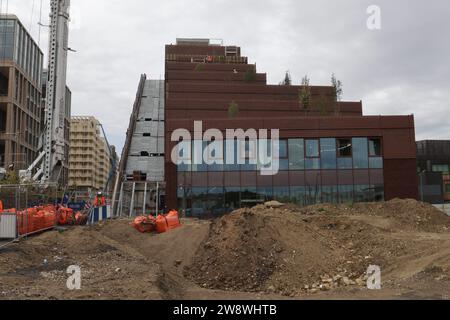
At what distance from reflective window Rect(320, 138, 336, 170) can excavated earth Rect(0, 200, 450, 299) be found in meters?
15.5

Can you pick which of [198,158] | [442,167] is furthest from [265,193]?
[442,167]

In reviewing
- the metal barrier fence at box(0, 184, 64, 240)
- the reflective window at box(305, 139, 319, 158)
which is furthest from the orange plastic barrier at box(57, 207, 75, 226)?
the reflective window at box(305, 139, 319, 158)

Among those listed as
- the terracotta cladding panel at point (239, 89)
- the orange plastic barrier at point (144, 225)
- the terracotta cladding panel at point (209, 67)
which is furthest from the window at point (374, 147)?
the terracotta cladding panel at point (209, 67)

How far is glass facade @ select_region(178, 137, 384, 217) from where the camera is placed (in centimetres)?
3700

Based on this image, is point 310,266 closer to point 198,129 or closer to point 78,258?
point 78,258

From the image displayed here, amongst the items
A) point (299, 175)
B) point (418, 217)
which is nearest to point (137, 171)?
point (299, 175)

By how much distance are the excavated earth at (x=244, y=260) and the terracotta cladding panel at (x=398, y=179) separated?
15.7 m

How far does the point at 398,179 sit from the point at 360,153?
11.5ft

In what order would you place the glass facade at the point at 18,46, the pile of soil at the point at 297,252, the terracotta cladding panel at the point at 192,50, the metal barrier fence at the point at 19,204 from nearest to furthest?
the pile of soil at the point at 297,252 < the metal barrier fence at the point at 19,204 < the glass facade at the point at 18,46 < the terracotta cladding panel at the point at 192,50

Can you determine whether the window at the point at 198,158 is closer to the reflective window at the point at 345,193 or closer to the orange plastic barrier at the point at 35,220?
the reflective window at the point at 345,193

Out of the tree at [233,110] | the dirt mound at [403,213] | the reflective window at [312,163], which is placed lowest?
the dirt mound at [403,213]

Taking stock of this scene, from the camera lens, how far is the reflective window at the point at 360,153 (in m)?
37.6

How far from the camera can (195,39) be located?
87.0m
